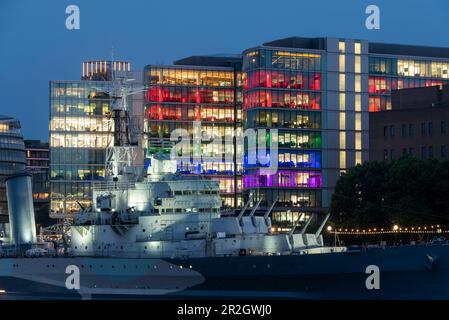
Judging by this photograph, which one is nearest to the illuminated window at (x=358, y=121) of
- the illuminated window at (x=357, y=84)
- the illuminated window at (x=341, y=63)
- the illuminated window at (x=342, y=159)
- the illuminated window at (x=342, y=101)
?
the illuminated window at (x=342, y=101)

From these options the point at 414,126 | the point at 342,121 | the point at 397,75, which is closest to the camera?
the point at 414,126

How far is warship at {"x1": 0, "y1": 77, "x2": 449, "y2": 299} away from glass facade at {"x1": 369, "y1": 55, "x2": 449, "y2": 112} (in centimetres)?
6019

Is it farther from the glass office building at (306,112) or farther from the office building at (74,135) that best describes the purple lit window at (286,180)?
the office building at (74,135)

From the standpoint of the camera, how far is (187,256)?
191 ft

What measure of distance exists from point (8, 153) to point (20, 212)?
76.2 metres

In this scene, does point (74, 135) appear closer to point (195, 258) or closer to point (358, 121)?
point (358, 121)

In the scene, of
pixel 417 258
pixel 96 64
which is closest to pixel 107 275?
pixel 417 258

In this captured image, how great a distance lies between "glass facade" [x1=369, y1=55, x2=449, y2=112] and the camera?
120375 mm

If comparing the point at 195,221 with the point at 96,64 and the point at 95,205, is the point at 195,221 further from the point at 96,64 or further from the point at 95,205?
the point at 96,64

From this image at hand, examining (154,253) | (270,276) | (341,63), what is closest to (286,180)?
(341,63)

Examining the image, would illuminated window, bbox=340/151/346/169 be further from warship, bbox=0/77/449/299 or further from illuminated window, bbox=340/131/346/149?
warship, bbox=0/77/449/299

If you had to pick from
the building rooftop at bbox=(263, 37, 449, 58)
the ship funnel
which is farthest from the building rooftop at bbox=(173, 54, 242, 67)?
the ship funnel

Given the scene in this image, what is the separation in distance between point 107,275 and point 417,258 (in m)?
17.5

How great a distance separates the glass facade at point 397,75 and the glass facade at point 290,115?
7.37 meters
